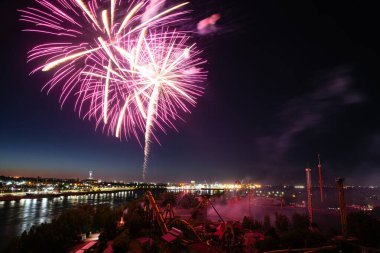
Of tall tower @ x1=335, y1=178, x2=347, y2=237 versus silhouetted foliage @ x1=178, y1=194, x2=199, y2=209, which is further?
silhouetted foliage @ x1=178, y1=194, x2=199, y2=209

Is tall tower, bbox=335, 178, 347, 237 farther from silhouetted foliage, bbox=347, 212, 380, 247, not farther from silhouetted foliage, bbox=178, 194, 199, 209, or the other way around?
silhouetted foliage, bbox=178, 194, 199, 209

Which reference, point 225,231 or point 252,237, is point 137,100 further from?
point 252,237

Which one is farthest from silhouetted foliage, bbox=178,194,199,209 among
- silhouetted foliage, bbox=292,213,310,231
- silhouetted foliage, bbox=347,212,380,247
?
silhouetted foliage, bbox=347,212,380,247

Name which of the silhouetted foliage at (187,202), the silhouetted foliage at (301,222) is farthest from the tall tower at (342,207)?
the silhouetted foliage at (187,202)

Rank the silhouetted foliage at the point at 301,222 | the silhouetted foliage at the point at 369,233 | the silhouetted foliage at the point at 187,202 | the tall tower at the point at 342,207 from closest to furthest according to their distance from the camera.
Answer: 1. the tall tower at the point at 342,207
2. the silhouetted foliage at the point at 369,233
3. the silhouetted foliage at the point at 301,222
4. the silhouetted foliage at the point at 187,202

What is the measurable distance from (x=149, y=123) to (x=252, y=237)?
489 inches

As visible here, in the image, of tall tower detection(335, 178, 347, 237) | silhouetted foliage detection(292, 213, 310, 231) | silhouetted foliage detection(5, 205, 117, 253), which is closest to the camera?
tall tower detection(335, 178, 347, 237)

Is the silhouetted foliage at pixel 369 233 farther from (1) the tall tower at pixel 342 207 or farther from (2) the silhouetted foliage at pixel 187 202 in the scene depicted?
(2) the silhouetted foliage at pixel 187 202

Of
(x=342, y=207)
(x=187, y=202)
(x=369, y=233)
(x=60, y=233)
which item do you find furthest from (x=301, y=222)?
(x=187, y=202)

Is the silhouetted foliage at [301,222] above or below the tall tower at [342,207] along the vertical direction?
below

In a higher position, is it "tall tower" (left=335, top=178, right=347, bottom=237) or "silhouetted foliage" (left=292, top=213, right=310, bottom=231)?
"tall tower" (left=335, top=178, right=347, bottom=237)

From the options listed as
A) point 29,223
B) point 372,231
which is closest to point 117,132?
point 372,231

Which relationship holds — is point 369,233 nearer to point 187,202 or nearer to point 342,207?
point 342,207

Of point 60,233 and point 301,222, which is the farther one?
point 301,222
